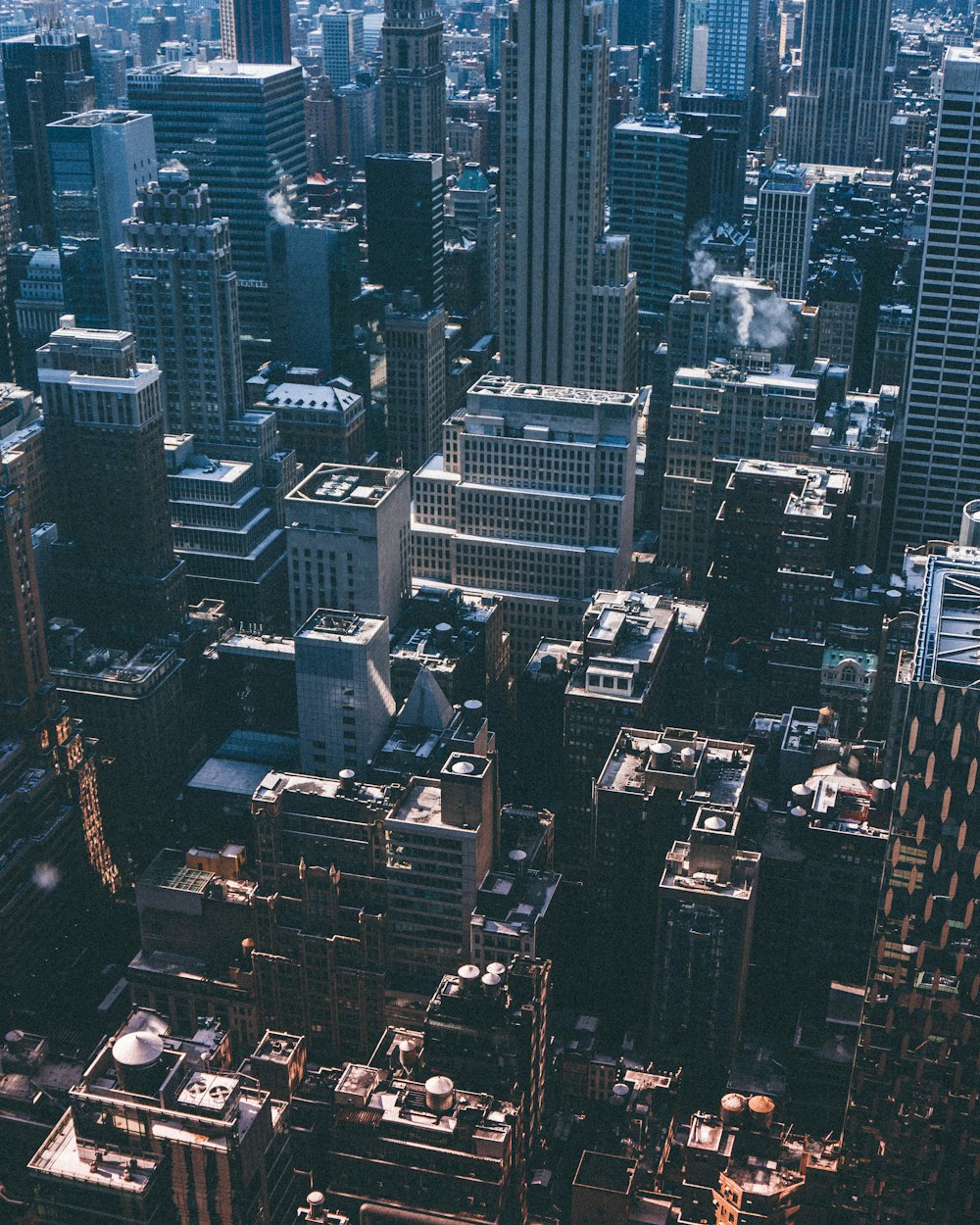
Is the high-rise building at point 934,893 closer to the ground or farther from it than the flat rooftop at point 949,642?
closer to the ground

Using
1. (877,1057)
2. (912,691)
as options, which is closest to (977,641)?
(912,691)

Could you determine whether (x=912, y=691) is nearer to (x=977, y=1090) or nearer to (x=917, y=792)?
(x=917, y=792)

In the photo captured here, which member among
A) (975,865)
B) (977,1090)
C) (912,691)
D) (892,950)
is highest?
(912,691)

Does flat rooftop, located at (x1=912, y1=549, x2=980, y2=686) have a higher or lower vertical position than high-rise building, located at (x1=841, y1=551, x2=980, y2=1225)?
higher

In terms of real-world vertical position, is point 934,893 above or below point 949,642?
below

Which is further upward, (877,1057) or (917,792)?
(917,792)

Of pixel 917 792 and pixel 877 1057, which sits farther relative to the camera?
pixel 877 1057

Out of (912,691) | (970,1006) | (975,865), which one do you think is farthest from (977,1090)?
(912,691)

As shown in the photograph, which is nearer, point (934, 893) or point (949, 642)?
point (949, 642)

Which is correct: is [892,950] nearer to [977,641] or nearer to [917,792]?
[917,792]
